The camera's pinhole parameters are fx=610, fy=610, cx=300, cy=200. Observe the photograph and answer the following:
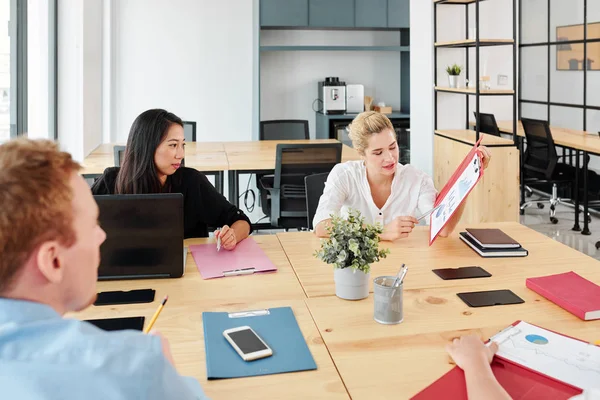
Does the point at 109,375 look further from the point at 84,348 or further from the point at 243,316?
the point at 243,316

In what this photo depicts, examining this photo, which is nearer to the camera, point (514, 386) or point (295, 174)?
point (514, 386)

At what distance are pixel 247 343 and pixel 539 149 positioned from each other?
4920 millimetres

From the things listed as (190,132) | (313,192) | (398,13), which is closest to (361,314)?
(313,192)

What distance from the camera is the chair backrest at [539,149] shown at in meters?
5.39

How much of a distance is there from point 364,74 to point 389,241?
5.02 meters

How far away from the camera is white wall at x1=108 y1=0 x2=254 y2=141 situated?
21.1ft

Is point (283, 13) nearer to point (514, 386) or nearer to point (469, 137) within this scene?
point (469, 137)

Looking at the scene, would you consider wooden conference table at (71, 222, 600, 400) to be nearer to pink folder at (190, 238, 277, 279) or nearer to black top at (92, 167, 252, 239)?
pink folder at (190, 238, 277, 279)

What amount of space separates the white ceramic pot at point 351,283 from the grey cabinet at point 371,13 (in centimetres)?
533

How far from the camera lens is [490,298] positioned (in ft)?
5.49

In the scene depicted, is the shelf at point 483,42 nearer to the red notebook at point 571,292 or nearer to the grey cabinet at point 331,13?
the grey cabinet at point 331,13

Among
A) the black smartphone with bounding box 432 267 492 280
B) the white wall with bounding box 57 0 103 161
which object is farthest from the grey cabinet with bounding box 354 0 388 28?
the black smartphone with bounding box 432 267 492 280

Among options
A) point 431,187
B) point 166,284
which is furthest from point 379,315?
point 431,187

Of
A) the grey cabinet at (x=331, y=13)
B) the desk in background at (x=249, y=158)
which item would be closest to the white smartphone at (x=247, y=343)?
the desk in background at (x=249, y=158)
